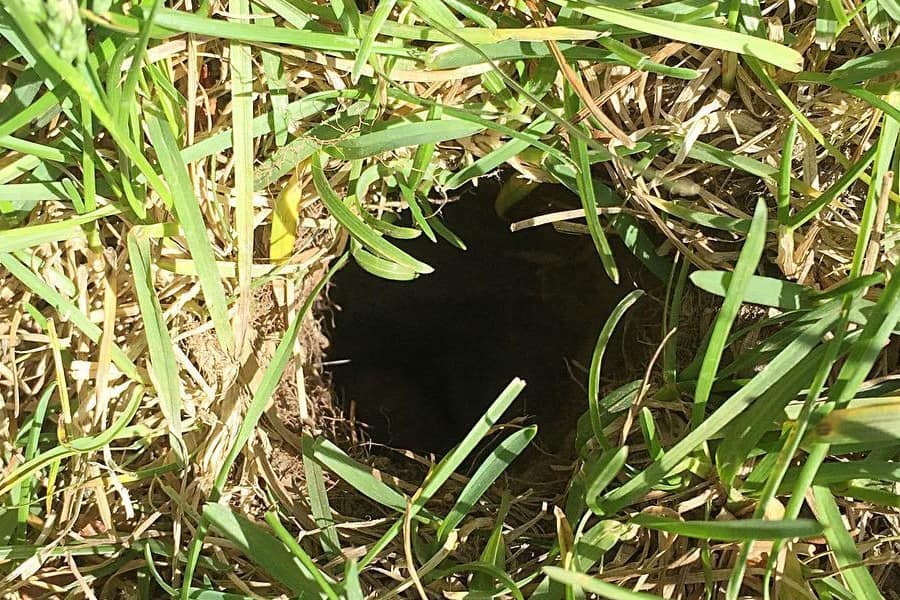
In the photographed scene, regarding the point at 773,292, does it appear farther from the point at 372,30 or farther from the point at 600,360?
the point at 372,30

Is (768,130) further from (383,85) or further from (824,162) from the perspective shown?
(383,85)

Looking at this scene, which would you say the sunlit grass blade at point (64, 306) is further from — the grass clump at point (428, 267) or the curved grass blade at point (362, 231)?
the curved grass blade at point (362, 231)

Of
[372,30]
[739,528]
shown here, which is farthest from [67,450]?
[739,528]

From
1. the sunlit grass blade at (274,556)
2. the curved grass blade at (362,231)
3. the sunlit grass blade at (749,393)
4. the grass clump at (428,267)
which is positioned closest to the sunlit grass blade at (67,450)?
the grass clump at (428,267)

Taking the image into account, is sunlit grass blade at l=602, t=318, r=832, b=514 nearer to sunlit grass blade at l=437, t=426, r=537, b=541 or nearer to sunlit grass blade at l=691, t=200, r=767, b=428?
sunlit grass blade at l=691, t=200, r=767, b=428

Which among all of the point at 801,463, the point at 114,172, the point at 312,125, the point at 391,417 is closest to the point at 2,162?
the point at 114,172
